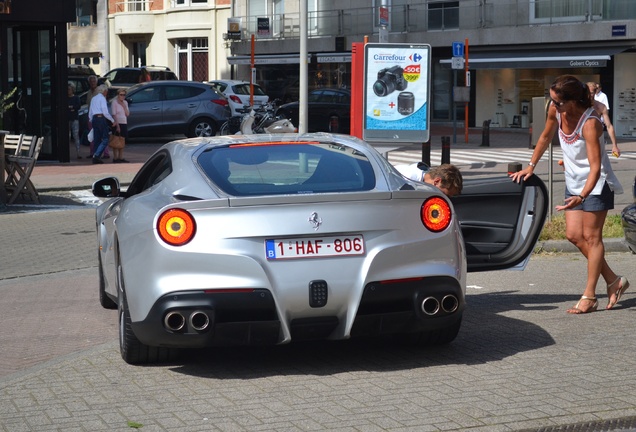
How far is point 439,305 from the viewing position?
6.38 meters

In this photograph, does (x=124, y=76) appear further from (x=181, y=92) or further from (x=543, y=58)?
(x=543, y=58)

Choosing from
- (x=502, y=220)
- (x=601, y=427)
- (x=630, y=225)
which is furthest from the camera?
(x=630, y=225)

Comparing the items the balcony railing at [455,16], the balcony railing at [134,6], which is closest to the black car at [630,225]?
the balcony railing at [455,16]

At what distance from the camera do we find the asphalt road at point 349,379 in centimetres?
540

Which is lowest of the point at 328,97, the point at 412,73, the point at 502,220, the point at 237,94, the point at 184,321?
the point at 184,321

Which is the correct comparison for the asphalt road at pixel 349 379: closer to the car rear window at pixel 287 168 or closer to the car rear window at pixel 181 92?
the car rear window at pixel 287 168

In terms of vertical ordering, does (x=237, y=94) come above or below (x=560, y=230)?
above

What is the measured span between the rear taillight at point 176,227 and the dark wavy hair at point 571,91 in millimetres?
2991

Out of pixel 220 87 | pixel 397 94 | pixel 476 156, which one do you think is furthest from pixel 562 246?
pixel 220 87

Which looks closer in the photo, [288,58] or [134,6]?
[288,58]

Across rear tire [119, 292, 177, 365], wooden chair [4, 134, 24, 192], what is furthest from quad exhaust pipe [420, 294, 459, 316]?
wooden chair [4, 134, 24, 192]

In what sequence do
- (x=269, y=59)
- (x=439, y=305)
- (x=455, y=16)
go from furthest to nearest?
(x=269, y=59) < (x=455, y=16) < (x=439, y=305)

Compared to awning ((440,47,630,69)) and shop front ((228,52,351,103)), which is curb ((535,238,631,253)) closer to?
awning ((440,47,630,69))

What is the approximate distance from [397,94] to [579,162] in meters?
9.97
